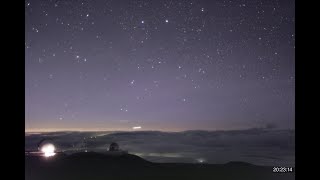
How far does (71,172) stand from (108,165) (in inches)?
204

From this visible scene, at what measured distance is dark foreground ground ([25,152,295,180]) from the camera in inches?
912

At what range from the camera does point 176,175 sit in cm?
2569

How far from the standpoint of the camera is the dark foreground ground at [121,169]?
2316 centimetres

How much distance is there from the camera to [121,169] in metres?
29.6
